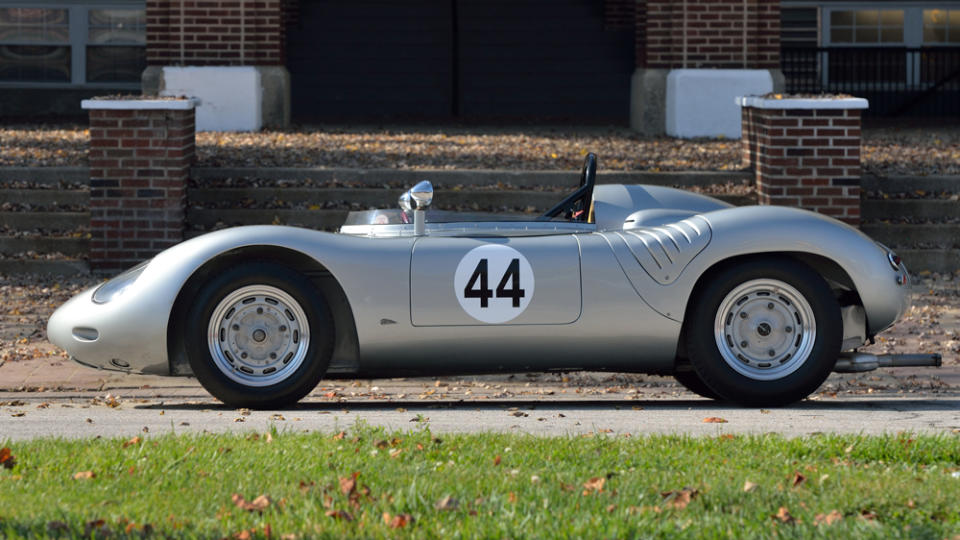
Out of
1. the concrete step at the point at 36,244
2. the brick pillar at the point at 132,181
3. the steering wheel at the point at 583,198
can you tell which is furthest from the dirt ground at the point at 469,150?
the steering wheel at the point at 583,198

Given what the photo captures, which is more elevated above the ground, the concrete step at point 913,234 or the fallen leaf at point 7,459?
the concrete step at point 913,234

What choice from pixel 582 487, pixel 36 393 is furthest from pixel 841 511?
pixel 36 393

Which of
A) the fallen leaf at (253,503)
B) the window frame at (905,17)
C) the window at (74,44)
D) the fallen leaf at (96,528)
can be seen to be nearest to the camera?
the fallen leaf at (96,528)

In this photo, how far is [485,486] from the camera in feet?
15.7

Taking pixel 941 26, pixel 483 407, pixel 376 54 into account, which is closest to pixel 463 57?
pixel 376 54

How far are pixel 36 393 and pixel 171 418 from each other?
4.14 feet

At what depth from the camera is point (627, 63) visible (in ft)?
73.2

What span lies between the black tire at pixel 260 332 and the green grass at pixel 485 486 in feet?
2.61

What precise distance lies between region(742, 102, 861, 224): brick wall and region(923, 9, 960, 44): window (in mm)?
13234

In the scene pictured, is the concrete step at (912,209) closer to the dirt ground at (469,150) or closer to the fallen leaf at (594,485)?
the dirt ground at (469,150)

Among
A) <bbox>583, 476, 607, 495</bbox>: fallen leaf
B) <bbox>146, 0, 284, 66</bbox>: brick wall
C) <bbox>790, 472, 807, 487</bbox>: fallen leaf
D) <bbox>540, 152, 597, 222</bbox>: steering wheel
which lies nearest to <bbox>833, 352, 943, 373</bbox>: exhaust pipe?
<bbox>540, 152, 597, 222</bbox>: steering wheel

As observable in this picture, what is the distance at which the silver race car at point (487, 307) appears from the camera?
658 cm

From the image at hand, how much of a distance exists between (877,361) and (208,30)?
11.3 metres

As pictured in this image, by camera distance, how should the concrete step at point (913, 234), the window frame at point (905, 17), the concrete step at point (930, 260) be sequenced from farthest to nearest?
1. the window frame at point (905, 17)
2. the concrete step at point (913, 234)
3. the concrete step at point (930, 260)
